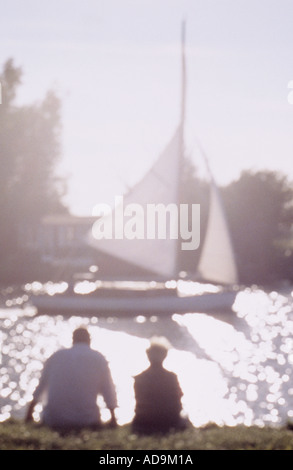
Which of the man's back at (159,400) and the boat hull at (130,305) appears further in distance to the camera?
the boat hull at (130,305)

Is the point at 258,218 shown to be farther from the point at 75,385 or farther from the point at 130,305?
the point at 75,385

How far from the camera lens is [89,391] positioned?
938 centimetres

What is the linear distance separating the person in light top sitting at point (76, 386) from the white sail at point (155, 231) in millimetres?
38361

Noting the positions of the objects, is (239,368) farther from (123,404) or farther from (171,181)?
(171,181)

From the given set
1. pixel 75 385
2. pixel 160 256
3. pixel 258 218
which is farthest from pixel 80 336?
pixel 258 218

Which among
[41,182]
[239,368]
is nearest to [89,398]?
[239,368]

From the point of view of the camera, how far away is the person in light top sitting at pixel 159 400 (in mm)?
9492

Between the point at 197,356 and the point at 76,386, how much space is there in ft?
96.0

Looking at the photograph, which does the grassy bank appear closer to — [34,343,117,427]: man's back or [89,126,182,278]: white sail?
[34,343,117,427]: man's back

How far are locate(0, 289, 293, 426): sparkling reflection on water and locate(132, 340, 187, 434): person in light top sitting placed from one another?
539 inches

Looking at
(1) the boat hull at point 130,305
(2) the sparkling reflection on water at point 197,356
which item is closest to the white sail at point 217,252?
(2) the sparkling reflection on water at point 197,356

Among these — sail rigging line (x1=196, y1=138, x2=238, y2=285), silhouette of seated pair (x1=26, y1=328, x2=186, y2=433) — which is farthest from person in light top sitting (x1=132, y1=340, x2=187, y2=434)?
sail rigging line (x1=196, y1=138, x2=238, y2=285)

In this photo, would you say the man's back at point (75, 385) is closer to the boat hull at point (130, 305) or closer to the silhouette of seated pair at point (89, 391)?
the silhouette of seated pair at point (89, 391)

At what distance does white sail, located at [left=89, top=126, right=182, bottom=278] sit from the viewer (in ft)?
158
